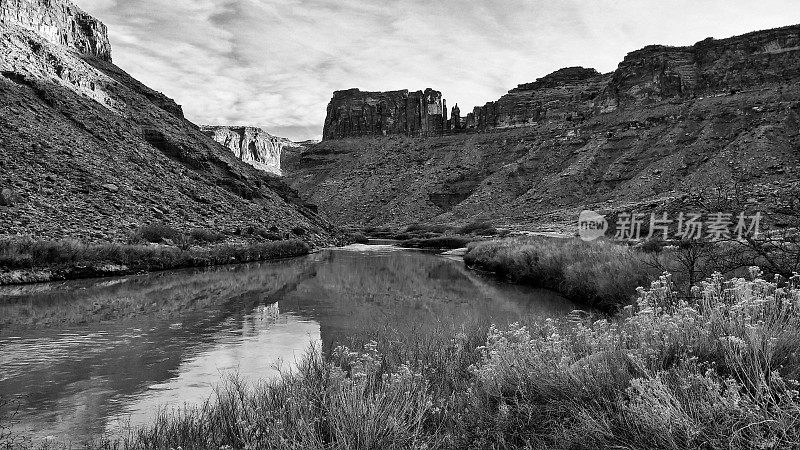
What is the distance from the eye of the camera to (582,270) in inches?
687

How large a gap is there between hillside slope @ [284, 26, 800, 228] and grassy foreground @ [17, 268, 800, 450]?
2847 cm

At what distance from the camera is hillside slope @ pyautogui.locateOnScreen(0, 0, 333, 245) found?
1023 inches

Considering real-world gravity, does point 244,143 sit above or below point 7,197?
above

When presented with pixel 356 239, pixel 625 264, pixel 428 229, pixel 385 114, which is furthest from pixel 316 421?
pixel 385 114

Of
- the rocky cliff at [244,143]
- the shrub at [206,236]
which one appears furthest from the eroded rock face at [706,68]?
the rocky cliff at [244,143]

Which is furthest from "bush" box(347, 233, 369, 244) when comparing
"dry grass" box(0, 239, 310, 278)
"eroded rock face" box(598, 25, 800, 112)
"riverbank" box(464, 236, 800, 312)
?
"eroded rock face" box(598, 25, 800, 112)

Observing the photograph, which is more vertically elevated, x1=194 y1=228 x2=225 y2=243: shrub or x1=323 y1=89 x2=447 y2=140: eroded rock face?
x1=323 y1=89 x2=447 y2=140: eroded rock face

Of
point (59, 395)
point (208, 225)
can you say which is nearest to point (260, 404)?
point (59, 395)

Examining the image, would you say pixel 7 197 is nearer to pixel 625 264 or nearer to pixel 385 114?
pixel 625 264

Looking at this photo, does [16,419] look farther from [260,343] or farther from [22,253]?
[22,253]

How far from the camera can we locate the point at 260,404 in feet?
17.7

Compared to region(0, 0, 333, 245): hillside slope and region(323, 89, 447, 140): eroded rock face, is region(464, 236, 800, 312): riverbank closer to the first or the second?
region(0, 0, 333, 245): hillside slope

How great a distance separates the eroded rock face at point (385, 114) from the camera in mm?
135750

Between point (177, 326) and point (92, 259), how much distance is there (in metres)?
12.1
